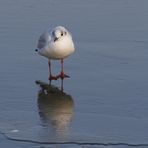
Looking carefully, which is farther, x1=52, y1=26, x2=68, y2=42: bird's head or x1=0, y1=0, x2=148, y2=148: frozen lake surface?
x1=52, y1=26, x2=68, y2=42: bird's head

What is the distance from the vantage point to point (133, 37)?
38.8 ft

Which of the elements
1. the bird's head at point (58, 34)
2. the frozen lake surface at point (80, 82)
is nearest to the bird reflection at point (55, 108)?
the frozen lake surface at point (80, 82)

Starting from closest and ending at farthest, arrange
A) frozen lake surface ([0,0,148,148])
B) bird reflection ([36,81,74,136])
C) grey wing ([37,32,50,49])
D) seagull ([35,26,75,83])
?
frozen lake surface ([0,0,148,148]), bird reflection ([36,81,74,136]), seagull ([35,26,75,83]), grey wing ([37,32,50,49])

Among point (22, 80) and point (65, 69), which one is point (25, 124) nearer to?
point (22, 80)

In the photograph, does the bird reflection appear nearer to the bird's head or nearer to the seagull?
the seagull

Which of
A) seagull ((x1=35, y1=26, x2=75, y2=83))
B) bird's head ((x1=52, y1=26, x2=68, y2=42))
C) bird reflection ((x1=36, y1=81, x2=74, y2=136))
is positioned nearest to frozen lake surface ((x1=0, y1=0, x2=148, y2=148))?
bird reflection ((x1=36, y1=81, x2=74, y2=136))

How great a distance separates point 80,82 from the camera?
9.17 m

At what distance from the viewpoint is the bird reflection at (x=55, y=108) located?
7230 millimetres

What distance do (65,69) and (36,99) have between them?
5.00 ft

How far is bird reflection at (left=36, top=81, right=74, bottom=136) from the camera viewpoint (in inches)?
285

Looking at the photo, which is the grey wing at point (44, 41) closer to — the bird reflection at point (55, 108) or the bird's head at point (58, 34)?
the bird's head at point (58, 34)

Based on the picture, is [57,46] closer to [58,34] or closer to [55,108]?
[58,34]

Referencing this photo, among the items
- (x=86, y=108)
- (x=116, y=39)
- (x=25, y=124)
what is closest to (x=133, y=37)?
(x=116, y=39)

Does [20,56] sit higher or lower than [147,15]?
lower
